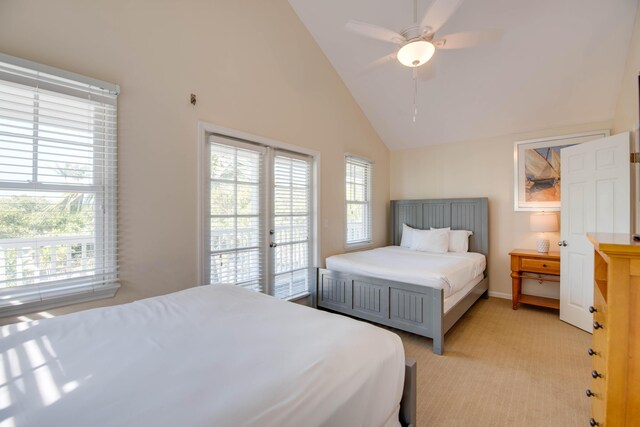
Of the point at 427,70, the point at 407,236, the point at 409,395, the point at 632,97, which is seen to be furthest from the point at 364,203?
the point at 409,395

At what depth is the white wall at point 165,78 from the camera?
183 centimetres

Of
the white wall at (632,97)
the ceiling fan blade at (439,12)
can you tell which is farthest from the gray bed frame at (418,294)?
the ceiling fan blade at (439,12)

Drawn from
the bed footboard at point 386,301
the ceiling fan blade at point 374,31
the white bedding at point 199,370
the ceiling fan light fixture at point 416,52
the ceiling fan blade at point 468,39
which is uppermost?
the ceiling fan blade at point 374,31

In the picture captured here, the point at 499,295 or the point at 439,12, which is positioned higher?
the point at 439,12

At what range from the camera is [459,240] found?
422 cm

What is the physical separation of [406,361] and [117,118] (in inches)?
95.2

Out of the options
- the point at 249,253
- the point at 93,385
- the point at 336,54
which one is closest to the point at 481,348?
the point at 249,253

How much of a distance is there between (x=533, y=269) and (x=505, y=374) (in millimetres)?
1884

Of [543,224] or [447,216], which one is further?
[447,216]

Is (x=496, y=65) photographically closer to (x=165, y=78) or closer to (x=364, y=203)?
(x=364, y=203)

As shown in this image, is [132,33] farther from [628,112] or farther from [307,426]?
[628,112]

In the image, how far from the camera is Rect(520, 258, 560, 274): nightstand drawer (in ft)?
A: 11.3

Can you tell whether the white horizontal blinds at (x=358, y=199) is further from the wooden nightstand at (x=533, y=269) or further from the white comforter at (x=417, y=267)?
the wooden nightstand at (x=533, y=269)

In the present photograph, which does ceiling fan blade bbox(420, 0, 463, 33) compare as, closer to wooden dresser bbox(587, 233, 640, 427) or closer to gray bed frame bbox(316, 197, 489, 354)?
wooden dresser bbox(587, 233, 640, 427)
